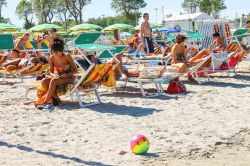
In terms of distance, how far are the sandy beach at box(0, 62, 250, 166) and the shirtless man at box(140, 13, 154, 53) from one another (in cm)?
493

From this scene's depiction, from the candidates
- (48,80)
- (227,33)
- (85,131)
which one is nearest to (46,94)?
(48,80)

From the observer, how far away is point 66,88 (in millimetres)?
7559

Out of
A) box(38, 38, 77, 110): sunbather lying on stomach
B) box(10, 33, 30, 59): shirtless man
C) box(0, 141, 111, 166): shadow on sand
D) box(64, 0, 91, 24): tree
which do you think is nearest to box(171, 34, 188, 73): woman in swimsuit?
box(38, 38, 77, 110): sunbather lying on stomach

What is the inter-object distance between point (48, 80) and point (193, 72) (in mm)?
4008

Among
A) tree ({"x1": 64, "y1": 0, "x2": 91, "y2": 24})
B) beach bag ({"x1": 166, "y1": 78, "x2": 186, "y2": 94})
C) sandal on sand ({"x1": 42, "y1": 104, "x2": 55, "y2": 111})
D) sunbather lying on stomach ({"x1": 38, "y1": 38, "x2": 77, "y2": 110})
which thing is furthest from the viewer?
tree ({"x1": 64, "y1": 0, "x2": 91, "y2": 24})

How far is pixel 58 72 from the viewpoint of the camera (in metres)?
7.55

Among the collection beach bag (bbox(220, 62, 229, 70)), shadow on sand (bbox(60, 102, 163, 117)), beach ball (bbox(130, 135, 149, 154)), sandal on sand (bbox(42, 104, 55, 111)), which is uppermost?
beach ball (bbox(130, 135, 149, 154))

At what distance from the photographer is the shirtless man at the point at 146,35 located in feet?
44.0

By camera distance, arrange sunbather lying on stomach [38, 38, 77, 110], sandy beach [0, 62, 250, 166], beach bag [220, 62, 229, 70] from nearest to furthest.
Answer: sandy beach [0, 62, 250, 166]
sunbather lying on stomach [38, 38, 77, 110]
beach bag [220, 62, 229, 70]

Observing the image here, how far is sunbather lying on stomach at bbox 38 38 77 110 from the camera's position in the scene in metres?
7.44

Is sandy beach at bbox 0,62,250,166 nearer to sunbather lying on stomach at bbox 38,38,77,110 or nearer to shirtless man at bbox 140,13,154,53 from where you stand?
sunbather lying on stomach at bbox 38,38,77,110

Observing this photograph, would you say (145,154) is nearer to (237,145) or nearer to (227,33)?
(237,145)

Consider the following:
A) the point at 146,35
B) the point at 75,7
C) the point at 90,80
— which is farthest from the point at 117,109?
the point at 75,7

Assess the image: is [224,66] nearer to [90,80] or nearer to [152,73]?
[152,73]
